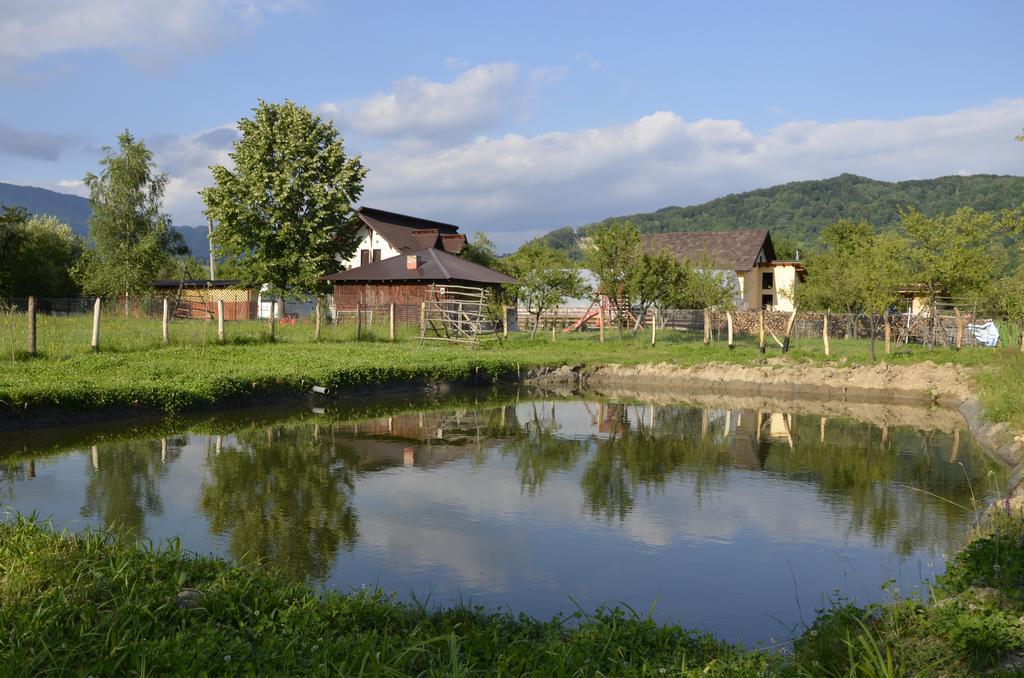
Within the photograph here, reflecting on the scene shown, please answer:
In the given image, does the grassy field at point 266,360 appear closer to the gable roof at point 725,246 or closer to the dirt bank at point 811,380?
the dirt bank at point 811,380

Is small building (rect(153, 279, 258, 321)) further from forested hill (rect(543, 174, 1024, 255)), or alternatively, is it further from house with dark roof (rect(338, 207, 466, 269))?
forested hill (rect(543, 174, 1024, 255))

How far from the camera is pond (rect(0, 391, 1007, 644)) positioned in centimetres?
776

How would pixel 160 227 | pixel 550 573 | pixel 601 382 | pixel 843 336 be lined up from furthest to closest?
1. pixel 160 227
2. pixel 843 336
3. pixel 601 382
4. pixel 550 573

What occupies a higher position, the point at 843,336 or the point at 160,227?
the point at 160,227

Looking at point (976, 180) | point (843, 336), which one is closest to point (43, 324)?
point (843, 336)

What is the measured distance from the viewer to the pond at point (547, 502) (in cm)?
776

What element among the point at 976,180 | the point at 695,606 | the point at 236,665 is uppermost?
the point at 976,180

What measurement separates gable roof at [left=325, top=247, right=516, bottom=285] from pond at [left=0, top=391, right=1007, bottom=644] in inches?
1053

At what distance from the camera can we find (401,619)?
5.89 meters

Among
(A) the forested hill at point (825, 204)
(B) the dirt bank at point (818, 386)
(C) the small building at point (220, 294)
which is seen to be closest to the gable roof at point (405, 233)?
(C) the small building at point (220, 294)

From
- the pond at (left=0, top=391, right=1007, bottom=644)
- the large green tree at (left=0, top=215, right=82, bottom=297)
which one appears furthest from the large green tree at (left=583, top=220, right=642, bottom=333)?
the large green tree at (left=0, top=215, right=82, bottom=297)

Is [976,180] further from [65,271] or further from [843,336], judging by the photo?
[65,271]

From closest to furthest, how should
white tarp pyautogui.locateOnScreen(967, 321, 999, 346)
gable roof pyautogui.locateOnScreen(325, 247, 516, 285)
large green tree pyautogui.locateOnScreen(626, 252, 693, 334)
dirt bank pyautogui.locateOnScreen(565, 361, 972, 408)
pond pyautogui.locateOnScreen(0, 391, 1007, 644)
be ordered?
pond pyautogui.locateOnScreen(0, 391, 1007, 644), dirt bank pyautogui.locateOnScreen(565, 361, 972, 408), large green tree pyautogui.locateOnScreen(626, 252, 693, 334), white tarp pyautogui.locateOnScreen(967, 321, 999, 346), gable roof pyautogui.locateOnScreen(325, 247, 516, 285)

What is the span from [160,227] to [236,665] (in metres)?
49.1
